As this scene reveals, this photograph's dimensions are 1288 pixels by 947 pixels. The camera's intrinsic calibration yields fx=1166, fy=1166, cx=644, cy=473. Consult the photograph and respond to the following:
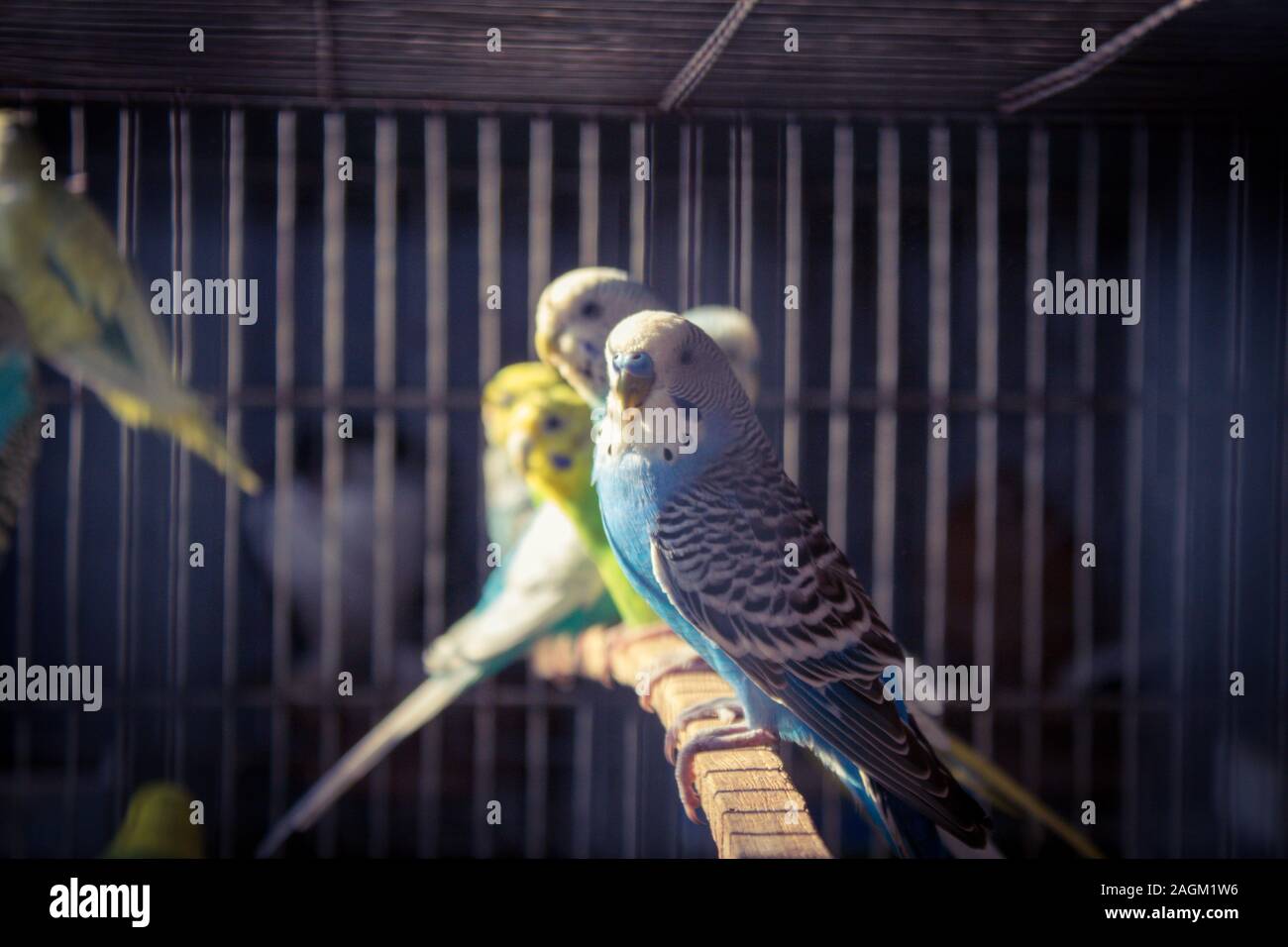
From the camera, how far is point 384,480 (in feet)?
6.10

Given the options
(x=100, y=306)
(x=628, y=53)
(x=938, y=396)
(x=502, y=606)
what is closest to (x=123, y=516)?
(x=100, y=306)

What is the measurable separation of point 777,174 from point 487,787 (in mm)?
1080

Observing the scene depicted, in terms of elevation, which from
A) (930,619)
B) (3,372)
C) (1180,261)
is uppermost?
(1180,261)

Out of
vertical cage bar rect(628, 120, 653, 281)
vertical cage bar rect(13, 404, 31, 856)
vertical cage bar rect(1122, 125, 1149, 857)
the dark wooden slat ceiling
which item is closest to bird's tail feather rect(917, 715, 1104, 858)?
vertical cage bar rect(1122, 125, 1149, 857)

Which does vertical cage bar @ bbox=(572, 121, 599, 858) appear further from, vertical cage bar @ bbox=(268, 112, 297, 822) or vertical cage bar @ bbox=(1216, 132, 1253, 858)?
vertical cage bar @ bbox=(1216, 132, 1253, 858)

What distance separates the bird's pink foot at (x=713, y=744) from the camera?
161 cm

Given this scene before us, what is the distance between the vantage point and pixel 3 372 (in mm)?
1768

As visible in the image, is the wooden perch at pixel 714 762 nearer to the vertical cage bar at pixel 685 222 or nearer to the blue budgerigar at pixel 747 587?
the blue budgerigar at pixel 747 587

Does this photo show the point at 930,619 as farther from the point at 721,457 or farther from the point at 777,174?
the point at 777,174

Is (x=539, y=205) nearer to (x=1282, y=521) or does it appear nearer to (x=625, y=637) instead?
(x=625, y=637)

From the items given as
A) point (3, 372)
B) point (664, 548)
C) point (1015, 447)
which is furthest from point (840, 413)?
point (3, 372)

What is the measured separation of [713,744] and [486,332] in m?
0.77

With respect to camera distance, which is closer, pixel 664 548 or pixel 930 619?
pixel 664 548

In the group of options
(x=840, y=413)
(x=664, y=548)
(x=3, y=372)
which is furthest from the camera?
(x=840, y=413)
